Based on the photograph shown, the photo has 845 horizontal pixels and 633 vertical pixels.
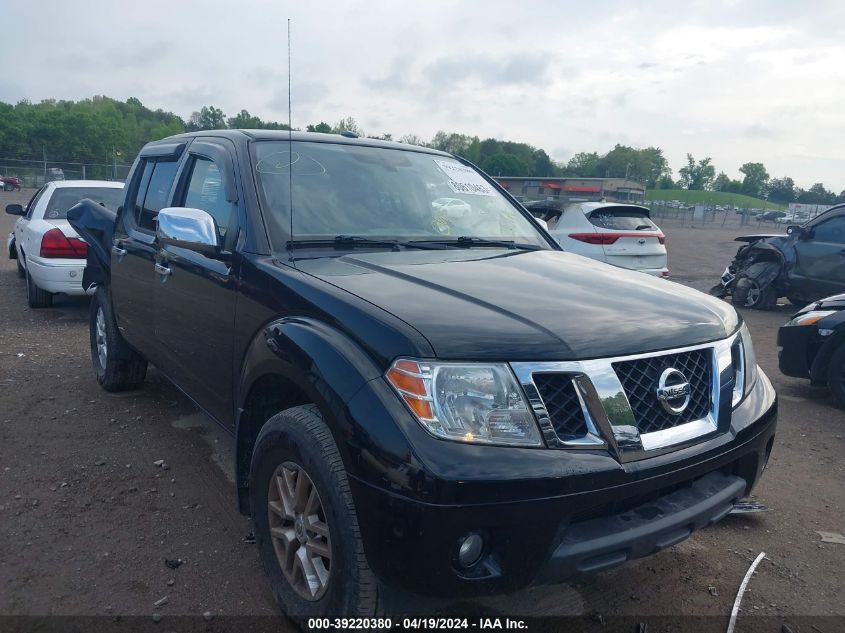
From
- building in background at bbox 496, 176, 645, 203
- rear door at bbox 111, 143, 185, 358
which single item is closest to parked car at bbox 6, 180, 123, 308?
rear door at bbox 111, 143, 185, 358

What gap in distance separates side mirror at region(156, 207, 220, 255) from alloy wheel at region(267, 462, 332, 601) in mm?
1109

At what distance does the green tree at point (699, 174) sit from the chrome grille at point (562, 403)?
5583 inches

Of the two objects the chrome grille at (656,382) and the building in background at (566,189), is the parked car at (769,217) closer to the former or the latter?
the building in background at (566,189)

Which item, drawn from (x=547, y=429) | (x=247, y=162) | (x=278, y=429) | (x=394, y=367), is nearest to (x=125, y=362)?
(x=247, y=162)

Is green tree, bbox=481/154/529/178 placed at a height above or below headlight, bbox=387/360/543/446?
above

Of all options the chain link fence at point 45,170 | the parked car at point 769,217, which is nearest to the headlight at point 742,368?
the chain link fence at point 45,170

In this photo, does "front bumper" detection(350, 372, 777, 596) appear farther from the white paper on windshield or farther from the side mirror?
the white paper on windshield

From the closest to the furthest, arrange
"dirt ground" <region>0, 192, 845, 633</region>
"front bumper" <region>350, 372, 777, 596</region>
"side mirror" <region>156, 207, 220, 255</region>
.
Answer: "front bumper" <region>350, 372, 777, 596</region>, "dirt ground" <region>0, 192, 845, 633</region>, "side mirror" <region>156, 207, 220, 255</region>

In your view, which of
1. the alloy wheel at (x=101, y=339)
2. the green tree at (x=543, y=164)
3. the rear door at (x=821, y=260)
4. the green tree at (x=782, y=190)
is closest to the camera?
the alloy wheel at (x=101, y=339)

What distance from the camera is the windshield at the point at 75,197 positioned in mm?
8430

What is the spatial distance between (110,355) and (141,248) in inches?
49.0

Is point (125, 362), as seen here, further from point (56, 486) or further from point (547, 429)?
point (547, 429)

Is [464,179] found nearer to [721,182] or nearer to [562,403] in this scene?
[562,403]

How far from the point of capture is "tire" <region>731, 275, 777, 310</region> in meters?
10.8
